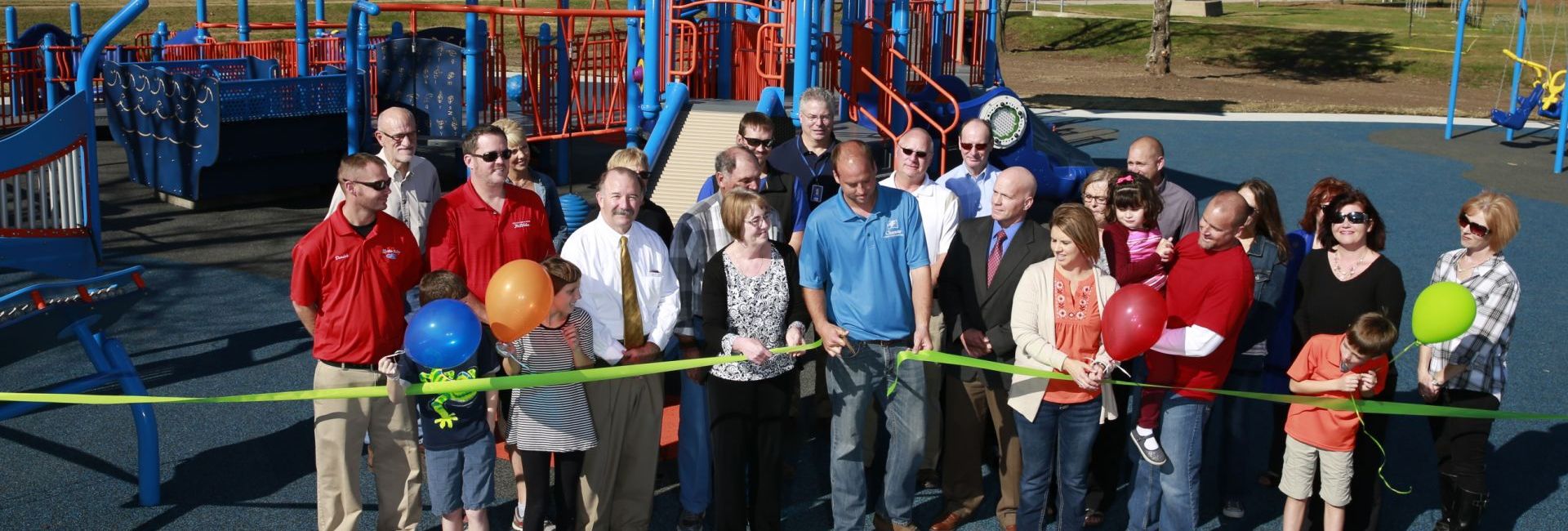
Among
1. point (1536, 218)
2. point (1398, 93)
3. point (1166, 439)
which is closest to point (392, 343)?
point (1166, 439)

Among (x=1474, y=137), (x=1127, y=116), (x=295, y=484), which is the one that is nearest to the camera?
(x=295, y=484)

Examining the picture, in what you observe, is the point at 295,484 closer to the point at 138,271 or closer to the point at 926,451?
the point at 138,271

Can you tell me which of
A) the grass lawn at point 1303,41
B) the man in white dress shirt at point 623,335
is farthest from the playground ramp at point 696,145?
the grass lawn at point 1303,41

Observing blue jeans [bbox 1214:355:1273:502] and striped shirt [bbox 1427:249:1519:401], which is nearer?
striped shirt [bbox 1427:249:1519:401]

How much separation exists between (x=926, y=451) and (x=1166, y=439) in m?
1.22

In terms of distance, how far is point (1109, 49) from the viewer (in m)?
35.9

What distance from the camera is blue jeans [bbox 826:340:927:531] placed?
16.6 ft

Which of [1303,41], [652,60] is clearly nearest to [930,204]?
[652,60]

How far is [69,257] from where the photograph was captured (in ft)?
18.1

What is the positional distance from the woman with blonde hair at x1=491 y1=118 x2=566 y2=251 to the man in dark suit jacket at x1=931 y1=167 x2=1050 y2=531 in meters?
1.85

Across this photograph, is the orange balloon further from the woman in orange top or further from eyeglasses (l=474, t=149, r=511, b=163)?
the woman in orange top

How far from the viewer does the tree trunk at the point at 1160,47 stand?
30.0m

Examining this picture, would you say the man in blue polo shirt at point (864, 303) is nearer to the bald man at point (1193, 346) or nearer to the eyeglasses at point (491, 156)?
the bald man at point (1193, 346)

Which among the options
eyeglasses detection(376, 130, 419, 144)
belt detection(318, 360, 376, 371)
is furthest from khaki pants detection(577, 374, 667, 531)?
eyeglasses detection(376, 130, 419, 144)
